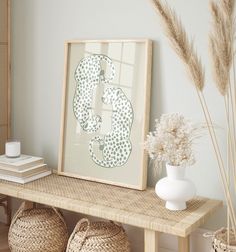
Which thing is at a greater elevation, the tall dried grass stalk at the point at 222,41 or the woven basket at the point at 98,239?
the tall dried grass stalk at the point at 222,41

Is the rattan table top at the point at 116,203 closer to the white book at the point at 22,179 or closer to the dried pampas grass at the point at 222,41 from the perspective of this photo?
the white book at the point at 22,179

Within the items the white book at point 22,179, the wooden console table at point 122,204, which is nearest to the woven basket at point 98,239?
the wooden console table at point 122,204

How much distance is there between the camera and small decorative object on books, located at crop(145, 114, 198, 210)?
6.43 feet

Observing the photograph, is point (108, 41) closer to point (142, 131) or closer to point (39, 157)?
point (142, 131)

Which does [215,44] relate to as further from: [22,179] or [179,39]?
[22,179]

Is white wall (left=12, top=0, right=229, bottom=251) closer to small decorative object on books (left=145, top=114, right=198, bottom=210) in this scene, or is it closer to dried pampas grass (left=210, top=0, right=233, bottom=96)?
small decorative object on books (left=145, top=114, right=198, bottom=210)

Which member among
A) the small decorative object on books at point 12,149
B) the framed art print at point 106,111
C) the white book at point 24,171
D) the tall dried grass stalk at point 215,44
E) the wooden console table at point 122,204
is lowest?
the wooden console table at point 122,204

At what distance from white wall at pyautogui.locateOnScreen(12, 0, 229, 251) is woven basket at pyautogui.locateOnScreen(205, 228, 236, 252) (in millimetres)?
244

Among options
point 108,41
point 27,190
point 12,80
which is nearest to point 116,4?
point 108,41

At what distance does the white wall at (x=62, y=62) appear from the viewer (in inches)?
87.0

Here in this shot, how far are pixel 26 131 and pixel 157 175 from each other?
0.99 metres

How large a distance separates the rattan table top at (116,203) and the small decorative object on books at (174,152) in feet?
0.29

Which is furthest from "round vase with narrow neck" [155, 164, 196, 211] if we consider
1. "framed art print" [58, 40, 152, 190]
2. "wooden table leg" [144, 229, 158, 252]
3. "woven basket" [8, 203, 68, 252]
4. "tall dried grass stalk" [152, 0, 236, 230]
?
"woven basket" [8, 203, 68, 252]

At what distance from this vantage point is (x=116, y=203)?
2.13 m
